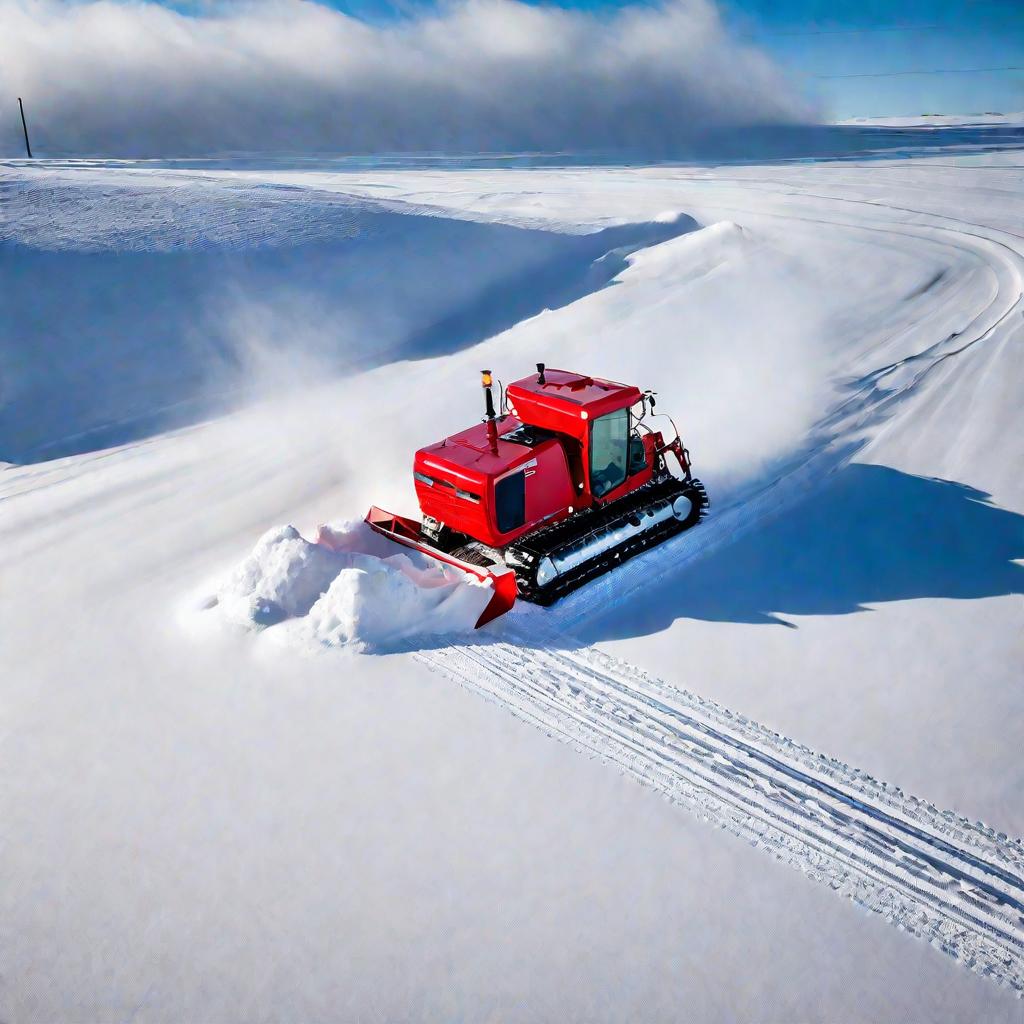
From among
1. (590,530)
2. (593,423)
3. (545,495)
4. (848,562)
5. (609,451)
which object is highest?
(593,423)

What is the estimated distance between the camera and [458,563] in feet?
30.1

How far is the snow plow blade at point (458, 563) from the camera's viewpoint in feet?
28.9

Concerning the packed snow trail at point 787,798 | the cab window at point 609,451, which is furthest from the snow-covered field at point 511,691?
the cab window at point 609,451

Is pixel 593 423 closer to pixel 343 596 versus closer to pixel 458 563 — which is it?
pixel 458 563

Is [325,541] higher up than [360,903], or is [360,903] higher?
[325,541]

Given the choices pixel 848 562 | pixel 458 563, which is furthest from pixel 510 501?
pixel 848 562

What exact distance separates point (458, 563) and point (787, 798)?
4.01 metres

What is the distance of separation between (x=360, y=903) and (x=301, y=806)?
1032mm

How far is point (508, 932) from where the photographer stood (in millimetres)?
5645

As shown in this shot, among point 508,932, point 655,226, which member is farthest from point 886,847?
point 655,226

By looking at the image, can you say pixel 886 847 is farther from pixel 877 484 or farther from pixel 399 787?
pixel 877 484

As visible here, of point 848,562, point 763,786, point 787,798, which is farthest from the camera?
point 848,562

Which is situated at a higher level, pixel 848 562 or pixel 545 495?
pixel 545 495

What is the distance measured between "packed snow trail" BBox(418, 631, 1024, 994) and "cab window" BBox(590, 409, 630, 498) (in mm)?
2384
